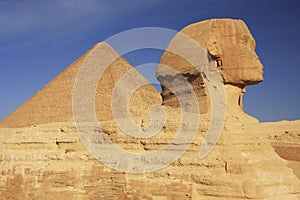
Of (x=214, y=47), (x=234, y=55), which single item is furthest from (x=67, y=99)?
(x=234, y=55)

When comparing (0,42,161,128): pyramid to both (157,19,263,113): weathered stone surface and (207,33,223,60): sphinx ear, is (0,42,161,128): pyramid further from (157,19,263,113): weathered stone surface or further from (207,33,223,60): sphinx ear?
(207,33,223,60): sphinx ear

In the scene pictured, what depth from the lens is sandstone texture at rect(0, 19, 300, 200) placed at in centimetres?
666

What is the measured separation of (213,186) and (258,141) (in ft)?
4.99

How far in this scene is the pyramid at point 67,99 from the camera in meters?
20.7

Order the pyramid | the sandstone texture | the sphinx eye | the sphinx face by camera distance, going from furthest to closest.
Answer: the pyramid
the sphinx eye
the sphinx face
the sandstone texture

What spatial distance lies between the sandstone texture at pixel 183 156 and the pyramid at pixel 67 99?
912 centimetres

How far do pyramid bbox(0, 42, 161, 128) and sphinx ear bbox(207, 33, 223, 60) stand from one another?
11.1m

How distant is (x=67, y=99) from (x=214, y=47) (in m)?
16.7

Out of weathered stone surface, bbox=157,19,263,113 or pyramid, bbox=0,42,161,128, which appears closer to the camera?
weathered stone surface, bbox=157,19,263,113

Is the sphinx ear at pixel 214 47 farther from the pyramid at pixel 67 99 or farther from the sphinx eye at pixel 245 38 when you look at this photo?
the pyramid at pixel 67 99

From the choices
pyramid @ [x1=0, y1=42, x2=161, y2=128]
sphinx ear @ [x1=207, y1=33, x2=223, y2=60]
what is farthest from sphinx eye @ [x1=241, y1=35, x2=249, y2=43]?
pyramid @ [x1=0, y1=42, x2=161, y2=128]

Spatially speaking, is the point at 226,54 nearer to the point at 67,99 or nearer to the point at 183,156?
the point at 183,156

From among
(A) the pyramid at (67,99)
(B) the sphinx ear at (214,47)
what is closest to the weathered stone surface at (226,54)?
(B) the sphinx ear at (214,47)

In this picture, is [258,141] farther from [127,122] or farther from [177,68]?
[127,122]
